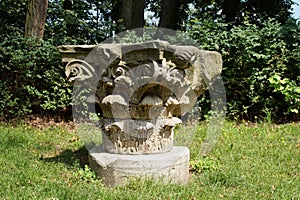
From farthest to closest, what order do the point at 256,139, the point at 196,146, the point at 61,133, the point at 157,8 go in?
the point at 157,8 < the point at 61,133 < the point at 256,139 < the point at 196,146

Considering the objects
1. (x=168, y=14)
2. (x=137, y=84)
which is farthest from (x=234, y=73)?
(x=168, y=14)

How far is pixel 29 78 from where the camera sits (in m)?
7.52

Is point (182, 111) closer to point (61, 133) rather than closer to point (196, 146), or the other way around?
point (196, 146)

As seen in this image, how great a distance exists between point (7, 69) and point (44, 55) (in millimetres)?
817

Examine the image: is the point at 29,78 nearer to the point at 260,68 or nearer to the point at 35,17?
the point at 35,17

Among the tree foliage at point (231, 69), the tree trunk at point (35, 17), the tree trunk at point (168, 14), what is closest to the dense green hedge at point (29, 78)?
the tree foliage at point (231, 69)

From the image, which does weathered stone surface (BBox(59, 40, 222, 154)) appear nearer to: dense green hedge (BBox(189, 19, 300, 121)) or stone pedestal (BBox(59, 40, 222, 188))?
stone pedestal (BBox(59, 40, 222, 188))

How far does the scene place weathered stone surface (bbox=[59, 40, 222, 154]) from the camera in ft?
12.0

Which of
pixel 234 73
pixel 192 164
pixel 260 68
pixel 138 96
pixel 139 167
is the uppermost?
pixel 260 68

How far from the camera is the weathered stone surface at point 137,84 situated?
366 centimetres

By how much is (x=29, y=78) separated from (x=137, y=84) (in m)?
4.48

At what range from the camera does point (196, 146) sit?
5.54m

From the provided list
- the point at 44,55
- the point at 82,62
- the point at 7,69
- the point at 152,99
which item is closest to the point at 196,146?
the point at 152,99

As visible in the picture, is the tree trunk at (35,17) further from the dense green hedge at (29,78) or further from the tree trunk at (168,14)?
the tree trunk at (168,14)
